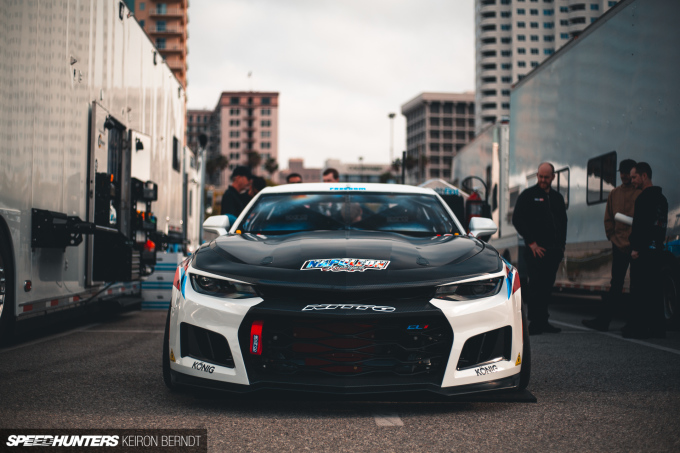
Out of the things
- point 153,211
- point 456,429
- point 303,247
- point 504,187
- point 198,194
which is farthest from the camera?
point 198,194

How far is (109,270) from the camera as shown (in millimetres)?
8188

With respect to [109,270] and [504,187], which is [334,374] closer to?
[109,270]

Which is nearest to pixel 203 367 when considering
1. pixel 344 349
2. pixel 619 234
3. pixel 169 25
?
pixel 344 349

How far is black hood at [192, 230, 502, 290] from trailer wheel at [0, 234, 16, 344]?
6.21 feet

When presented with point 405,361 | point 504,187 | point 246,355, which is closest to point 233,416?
point 246,355

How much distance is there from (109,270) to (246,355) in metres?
4.63

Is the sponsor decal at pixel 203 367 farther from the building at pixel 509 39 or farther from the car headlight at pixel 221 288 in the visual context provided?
the building at pixel 509 39

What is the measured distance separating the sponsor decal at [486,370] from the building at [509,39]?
381 feet

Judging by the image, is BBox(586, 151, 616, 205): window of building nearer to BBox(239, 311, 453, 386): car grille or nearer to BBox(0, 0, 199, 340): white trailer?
BBox(0, 0, 199, 340): white trailer

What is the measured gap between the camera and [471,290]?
415 cm

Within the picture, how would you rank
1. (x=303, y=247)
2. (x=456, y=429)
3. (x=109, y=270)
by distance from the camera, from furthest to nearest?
(x=109, y=270) → (x=303, y=247) → (x=456, y=429)

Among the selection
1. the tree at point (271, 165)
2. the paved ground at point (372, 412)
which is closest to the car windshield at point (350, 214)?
the paved ground at point (372, 412)

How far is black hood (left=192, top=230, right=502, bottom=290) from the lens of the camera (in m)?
4.06

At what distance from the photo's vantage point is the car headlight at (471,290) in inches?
160
